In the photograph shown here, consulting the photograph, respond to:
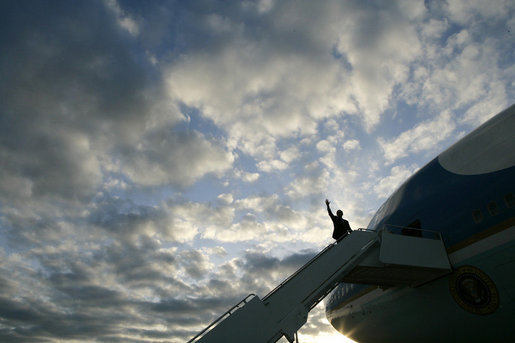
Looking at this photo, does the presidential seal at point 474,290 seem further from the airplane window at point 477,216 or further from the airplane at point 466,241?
the airplane window at point 477,216

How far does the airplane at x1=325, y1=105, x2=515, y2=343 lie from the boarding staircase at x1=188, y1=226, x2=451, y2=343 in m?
0.64

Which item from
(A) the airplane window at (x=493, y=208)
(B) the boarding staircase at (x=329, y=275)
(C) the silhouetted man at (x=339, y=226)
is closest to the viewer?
(B) the boarding staircase at (x=329, y=275)

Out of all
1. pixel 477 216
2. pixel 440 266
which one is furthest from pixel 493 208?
pixel 440 266

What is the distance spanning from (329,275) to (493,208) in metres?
5.76

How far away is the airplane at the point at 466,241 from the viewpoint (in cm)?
945

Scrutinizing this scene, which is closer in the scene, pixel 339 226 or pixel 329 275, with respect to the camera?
pixel 329 275

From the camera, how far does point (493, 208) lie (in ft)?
32.6

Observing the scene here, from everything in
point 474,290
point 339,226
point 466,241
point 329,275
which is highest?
point 339,226

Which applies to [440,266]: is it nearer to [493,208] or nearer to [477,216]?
[477,216]

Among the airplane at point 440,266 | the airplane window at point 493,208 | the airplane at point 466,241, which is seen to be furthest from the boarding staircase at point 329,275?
the airplane window at point 493,208

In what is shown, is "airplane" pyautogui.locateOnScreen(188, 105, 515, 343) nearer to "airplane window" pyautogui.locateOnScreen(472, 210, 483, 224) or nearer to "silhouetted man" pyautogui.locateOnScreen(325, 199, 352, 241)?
"airplane window" pyautogui.locateOnScreen(472, 210, 483, 224)

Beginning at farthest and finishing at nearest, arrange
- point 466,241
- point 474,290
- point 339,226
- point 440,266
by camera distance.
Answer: point 339,226
point 440,266
point 466,241
point 474,290

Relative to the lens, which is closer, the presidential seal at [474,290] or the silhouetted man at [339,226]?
the presidential seal at [474,290]

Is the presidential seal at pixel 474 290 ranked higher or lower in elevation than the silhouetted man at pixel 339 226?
lower
